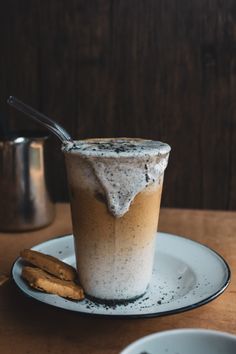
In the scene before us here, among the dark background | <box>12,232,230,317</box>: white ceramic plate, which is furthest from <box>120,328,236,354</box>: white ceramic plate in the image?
the dark background

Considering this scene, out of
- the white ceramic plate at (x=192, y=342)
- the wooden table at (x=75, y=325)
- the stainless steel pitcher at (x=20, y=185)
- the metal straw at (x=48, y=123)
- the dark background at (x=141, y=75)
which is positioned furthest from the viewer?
the dark background at (x=141, y=75)

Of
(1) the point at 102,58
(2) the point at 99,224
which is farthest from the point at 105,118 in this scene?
(2) the point at 99,224

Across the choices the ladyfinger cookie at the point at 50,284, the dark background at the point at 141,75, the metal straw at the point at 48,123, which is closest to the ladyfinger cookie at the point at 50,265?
the ladyfinger cookie at the point at 50,284

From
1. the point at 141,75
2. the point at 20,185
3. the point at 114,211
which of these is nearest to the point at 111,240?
the point at 114,211

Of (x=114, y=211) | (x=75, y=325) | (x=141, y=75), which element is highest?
(x=141, y=75)

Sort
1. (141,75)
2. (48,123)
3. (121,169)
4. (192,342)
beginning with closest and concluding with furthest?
(192,342) < (121,169) < (48,123) < (141,75)

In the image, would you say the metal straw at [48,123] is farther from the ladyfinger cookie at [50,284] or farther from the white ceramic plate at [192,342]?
the white ceramic plate at [192,342]

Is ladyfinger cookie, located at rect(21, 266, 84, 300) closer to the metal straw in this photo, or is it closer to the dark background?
the metal straw

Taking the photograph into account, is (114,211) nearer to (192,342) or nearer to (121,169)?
(121,169)
